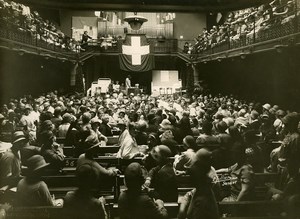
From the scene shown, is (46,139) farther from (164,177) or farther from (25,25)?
(25,25)

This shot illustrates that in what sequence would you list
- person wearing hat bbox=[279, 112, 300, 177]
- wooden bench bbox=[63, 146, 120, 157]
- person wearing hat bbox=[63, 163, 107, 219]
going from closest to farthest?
person wearing hat bbox=[63, 163, 107, 219]
person wearing hat bbox=[279, 112, 300, 177]
wooden bench bbox=[63, 146, 120, 157]

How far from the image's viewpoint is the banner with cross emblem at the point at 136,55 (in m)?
26.0

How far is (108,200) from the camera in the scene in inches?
194

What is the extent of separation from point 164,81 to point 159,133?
18.8 meters

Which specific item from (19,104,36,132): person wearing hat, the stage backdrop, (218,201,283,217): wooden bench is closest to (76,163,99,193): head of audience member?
(218,201,283,217): wooden bench

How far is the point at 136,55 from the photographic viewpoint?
85.3 ft

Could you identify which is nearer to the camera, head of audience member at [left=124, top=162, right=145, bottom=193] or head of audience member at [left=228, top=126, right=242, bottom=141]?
head of audience member at [left=124, top=162, right=145, bottom=193]

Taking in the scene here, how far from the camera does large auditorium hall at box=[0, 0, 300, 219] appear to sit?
385cm

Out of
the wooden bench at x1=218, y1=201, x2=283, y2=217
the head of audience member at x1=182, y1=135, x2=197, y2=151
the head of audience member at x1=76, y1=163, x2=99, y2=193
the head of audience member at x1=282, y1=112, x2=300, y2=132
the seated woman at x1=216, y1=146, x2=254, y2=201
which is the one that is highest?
the head of audience member at x1=282, y1=112, x2=300, y2=132

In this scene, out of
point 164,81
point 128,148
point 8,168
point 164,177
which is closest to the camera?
point 164,177

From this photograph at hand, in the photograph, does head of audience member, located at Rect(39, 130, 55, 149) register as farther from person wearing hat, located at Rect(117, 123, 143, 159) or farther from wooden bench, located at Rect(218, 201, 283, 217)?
wooden bench, located at Rect(218, 201, 283, 217)

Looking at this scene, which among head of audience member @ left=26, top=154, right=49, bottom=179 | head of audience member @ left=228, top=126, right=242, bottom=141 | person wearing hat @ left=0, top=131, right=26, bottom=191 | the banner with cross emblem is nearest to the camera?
head of audience member @ left=26, top=154, right=49, bottom=179

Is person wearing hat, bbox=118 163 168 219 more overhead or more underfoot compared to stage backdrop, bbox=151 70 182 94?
more underfoot

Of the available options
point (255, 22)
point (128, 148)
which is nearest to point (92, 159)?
point (128, 148)
